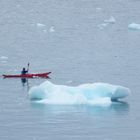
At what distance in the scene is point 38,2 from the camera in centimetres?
4628

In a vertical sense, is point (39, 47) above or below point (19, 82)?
above

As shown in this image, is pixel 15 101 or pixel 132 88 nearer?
pixel 15 101

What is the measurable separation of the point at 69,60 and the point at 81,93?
22.2 feet

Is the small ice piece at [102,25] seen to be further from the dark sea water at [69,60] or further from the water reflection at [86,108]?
the water reflection at [86,108]

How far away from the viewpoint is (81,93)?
2075 cm

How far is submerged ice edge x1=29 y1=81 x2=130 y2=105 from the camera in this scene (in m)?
20.7

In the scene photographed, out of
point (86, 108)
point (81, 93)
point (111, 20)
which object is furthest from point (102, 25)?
point (86, 108)

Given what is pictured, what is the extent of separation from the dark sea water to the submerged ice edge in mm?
188

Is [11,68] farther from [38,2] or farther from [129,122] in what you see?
[38,2]

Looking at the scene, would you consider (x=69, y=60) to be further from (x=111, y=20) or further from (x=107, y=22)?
(x=107, y=22)

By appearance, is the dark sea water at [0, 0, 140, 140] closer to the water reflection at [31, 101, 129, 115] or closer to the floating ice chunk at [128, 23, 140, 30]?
the water reflection at [31, 101, 129, 115]

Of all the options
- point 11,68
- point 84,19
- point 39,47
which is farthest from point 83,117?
point 84,19

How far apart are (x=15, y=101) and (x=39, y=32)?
13511 millimetres

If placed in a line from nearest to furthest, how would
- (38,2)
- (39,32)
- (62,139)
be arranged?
(62,139) → (39,32) → (38,2)
